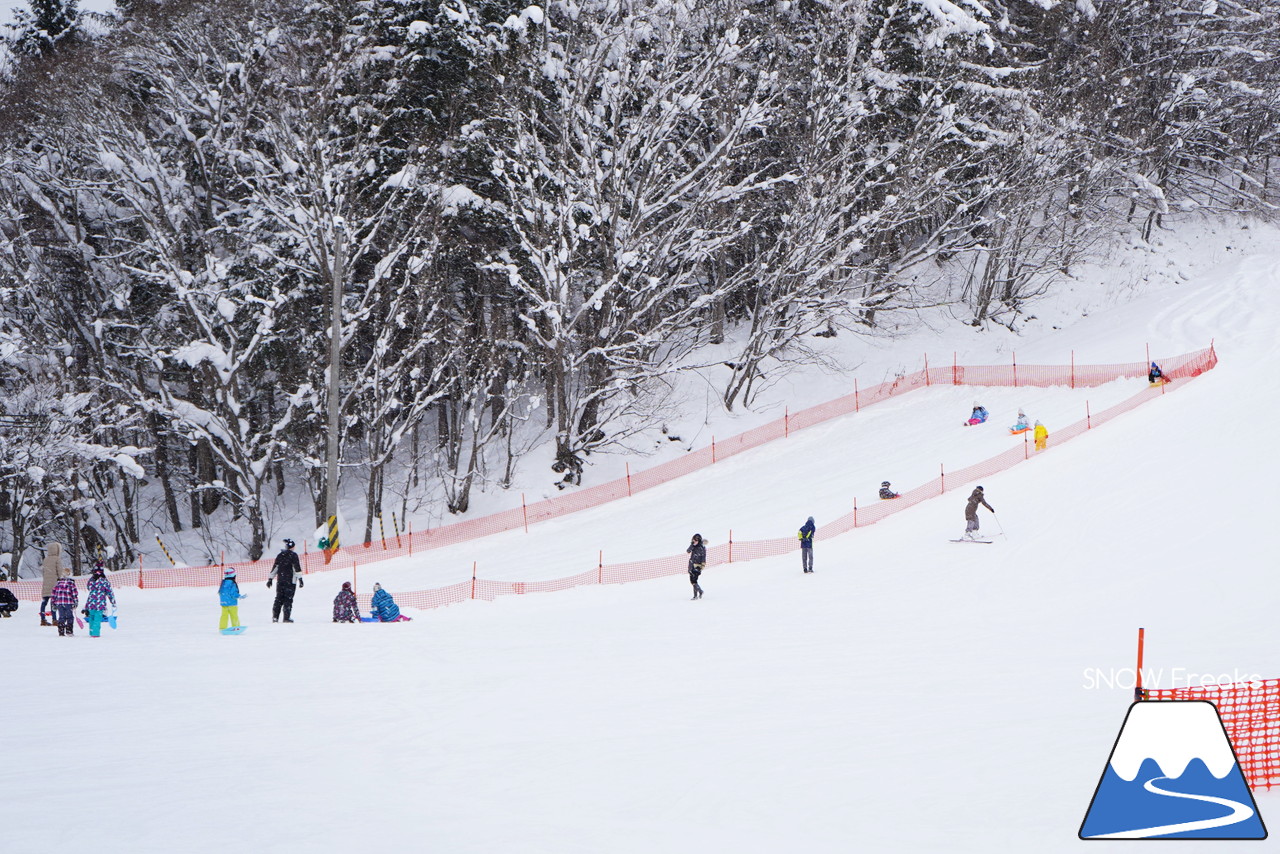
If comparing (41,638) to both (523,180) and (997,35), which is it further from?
(997,35)

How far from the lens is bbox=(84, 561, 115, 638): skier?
1834 cm

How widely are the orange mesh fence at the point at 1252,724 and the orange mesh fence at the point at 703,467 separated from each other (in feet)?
45.2

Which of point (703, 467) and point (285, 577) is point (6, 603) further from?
point (703, 467)

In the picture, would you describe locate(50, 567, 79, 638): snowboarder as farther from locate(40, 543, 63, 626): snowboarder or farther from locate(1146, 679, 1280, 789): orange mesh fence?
locate(1146, 679, 1280, 789): orange mesh fence

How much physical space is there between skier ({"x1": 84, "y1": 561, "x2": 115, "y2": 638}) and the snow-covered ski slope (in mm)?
614

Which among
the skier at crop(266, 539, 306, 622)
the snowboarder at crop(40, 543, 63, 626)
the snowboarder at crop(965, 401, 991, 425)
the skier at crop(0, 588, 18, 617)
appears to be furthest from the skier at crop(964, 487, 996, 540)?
the skier at crop(0, 588, 18, 617)

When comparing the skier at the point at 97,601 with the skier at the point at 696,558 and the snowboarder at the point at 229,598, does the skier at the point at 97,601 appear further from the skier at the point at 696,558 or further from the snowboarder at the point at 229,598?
the skier at the point at 696,558

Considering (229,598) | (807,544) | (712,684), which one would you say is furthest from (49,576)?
(807,544)

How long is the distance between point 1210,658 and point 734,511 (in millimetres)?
15879

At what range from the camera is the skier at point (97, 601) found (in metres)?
18.3

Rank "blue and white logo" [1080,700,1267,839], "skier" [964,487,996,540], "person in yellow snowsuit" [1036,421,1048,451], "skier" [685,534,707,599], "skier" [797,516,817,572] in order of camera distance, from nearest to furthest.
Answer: "blue and white logo" [1080,700,1267,839]
"skier" [685,534,707,599]
"skier" [797,516,817,572]
"skier" [964,487,996,540]
"person in yellow snowsuit" [1036,421,1048,451]

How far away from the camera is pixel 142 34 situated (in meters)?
33.8

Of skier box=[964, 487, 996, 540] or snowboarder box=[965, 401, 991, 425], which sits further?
snowboarder box=[965, 401, 991, 425]

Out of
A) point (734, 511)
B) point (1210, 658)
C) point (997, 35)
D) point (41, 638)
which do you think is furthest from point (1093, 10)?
point (41, 638)
